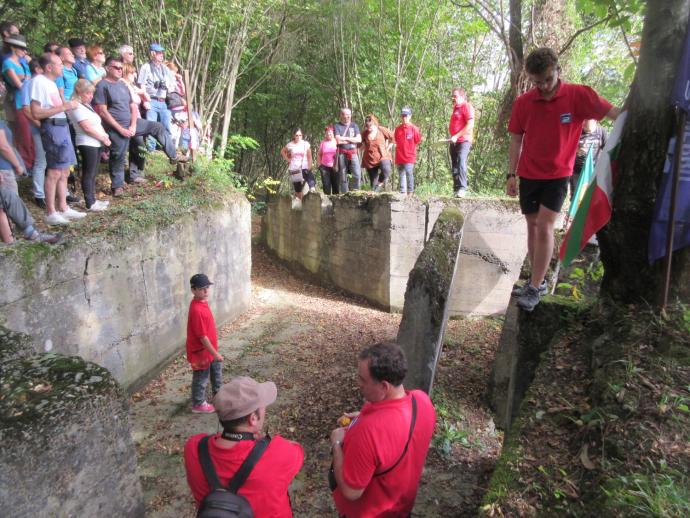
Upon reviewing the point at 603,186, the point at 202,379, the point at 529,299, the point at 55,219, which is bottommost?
the point at 202,379

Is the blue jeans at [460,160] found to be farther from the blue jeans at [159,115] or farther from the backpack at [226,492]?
the backpack at [226,492]

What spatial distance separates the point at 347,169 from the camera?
36.8 feet

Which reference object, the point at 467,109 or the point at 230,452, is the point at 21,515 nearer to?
the point at 230,452

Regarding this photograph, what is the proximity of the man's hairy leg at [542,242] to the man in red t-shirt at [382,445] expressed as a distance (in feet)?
6.28

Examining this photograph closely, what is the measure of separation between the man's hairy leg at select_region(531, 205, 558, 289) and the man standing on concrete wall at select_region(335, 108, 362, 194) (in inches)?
284

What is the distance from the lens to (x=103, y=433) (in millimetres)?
2602

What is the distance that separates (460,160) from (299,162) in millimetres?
4116

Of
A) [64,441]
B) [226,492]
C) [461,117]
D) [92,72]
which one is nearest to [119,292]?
[64,441]

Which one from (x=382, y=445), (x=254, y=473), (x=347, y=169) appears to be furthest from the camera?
(x=347, y=169)

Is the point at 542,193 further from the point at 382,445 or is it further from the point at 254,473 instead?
the point at 254,473

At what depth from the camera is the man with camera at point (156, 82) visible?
845 cm

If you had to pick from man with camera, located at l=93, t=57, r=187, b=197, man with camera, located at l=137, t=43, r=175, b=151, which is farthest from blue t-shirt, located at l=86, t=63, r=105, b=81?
man with camera, located at l=137, t=43, r=175, b=151

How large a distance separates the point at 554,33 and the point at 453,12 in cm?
459

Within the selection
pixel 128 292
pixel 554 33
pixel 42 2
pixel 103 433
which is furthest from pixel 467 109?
pixel 42 2
